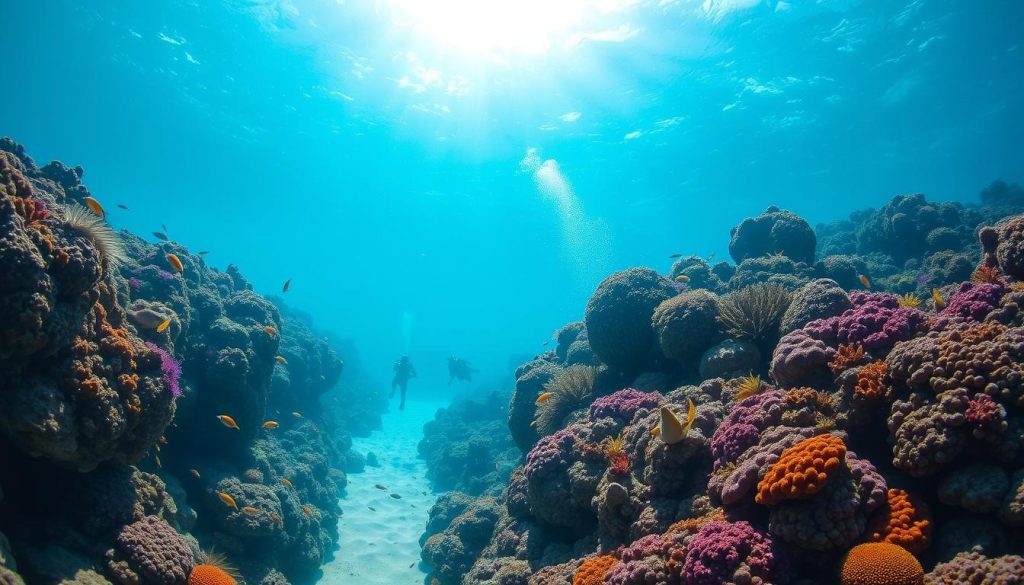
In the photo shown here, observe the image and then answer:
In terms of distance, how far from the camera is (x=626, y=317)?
9.24m

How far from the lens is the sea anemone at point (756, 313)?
7.11 metres

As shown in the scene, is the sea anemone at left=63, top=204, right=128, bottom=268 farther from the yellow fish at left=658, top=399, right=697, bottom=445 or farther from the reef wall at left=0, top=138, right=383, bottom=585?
the yellow fish at left=658, top=399, right=697, bottom=445

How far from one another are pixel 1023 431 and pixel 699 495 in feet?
8.29

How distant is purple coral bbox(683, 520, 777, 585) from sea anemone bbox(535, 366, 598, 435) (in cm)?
562

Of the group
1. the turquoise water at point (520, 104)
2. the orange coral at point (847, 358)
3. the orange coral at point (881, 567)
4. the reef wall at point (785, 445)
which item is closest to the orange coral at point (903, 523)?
the reef wall at point (785, 445)

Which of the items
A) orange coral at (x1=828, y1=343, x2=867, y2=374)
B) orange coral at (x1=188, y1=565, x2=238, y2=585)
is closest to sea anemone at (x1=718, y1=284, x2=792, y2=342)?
orange coral at (x1=828, y1=343, x2=867, y2=374)

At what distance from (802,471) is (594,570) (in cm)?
244

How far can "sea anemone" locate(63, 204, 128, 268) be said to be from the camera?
15.1 ft

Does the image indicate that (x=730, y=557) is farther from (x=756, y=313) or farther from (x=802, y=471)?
(x=756, y=313)

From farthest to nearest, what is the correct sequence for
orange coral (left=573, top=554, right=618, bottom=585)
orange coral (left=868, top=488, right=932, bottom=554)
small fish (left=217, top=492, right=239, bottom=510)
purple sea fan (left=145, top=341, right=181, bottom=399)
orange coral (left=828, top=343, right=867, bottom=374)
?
small fish (left=217, top=492, right=239, bottom=510)
purple sea fan (left=145, top=341, right=181, bottom=399)
orange coral (left=828, top=343, right=867, bottom=374)
orange coral (left=573, top=554, right=618, bottom=585)
orange coral (left=868, top=488, right=932, bottom=554)

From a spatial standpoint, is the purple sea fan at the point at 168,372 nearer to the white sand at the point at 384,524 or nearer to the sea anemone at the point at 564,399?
the sea anemone at the point at 564,399

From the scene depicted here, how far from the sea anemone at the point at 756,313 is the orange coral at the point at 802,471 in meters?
3.84

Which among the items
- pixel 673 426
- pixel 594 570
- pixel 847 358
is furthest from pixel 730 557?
pixel 847 358

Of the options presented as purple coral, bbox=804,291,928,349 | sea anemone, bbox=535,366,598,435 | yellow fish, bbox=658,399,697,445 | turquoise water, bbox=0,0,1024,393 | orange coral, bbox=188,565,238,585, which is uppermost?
turquoise water, bbox=0,0,1024,393
